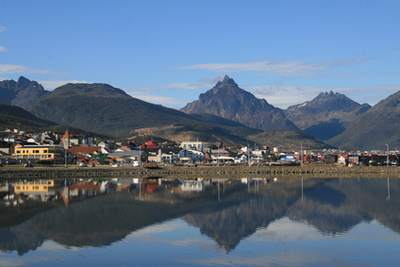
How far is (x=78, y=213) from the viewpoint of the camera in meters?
47.9

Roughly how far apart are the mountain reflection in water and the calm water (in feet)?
0.29

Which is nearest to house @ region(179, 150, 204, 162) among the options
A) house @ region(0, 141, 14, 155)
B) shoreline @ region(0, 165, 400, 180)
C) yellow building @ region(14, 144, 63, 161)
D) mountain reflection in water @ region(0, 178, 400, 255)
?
yellow building @ region(14, 144, 63, 161)

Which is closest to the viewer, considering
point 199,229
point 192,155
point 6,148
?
point 199,229

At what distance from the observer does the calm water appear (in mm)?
29375

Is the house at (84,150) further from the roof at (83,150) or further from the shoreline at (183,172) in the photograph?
the shoreline at (183,172)

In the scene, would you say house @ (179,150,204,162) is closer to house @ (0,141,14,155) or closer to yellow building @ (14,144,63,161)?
yellow building @ (14,144,63,161)

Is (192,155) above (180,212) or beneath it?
above

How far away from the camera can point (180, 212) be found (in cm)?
4838

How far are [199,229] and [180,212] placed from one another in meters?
9.23

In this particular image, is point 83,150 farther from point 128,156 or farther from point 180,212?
point 180,212

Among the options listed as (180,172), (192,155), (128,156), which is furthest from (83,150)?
(180,172)

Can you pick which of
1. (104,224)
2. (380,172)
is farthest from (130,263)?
(380,172)

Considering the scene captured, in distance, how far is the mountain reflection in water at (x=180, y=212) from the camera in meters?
37.0

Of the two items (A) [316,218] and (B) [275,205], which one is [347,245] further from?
(B) [275,205]
